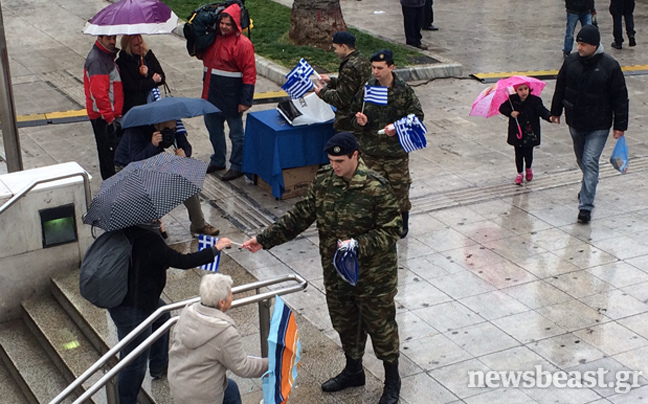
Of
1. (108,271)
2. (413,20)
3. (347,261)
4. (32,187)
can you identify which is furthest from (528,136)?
(413,20)

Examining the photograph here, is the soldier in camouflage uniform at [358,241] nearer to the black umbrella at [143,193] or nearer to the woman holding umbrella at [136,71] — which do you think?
the black umbrella at [143,193]

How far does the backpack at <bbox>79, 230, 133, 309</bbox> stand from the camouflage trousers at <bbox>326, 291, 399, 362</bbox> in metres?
1.41

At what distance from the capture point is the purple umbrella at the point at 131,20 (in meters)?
8.59

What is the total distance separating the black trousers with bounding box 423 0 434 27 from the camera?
17.7 meters

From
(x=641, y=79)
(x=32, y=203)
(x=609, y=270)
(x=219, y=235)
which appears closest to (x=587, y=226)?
(x=609, y=270)

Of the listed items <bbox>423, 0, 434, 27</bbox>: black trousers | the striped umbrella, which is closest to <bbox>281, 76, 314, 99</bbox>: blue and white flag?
the striped umbrella

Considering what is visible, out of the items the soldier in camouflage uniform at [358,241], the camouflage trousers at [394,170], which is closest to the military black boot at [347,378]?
the soldier in camouflage uniform at [358,241]

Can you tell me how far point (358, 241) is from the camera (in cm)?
555

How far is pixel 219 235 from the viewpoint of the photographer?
882cm

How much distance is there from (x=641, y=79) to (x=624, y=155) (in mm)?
6232

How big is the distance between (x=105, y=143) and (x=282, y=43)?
24.0 ft

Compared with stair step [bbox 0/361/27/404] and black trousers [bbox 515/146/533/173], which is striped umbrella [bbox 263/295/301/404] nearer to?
stair step [bbox 0/361/27/404]

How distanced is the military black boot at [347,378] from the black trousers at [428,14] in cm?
1258

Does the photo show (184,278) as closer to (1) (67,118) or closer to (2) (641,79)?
(1) (67,118)
